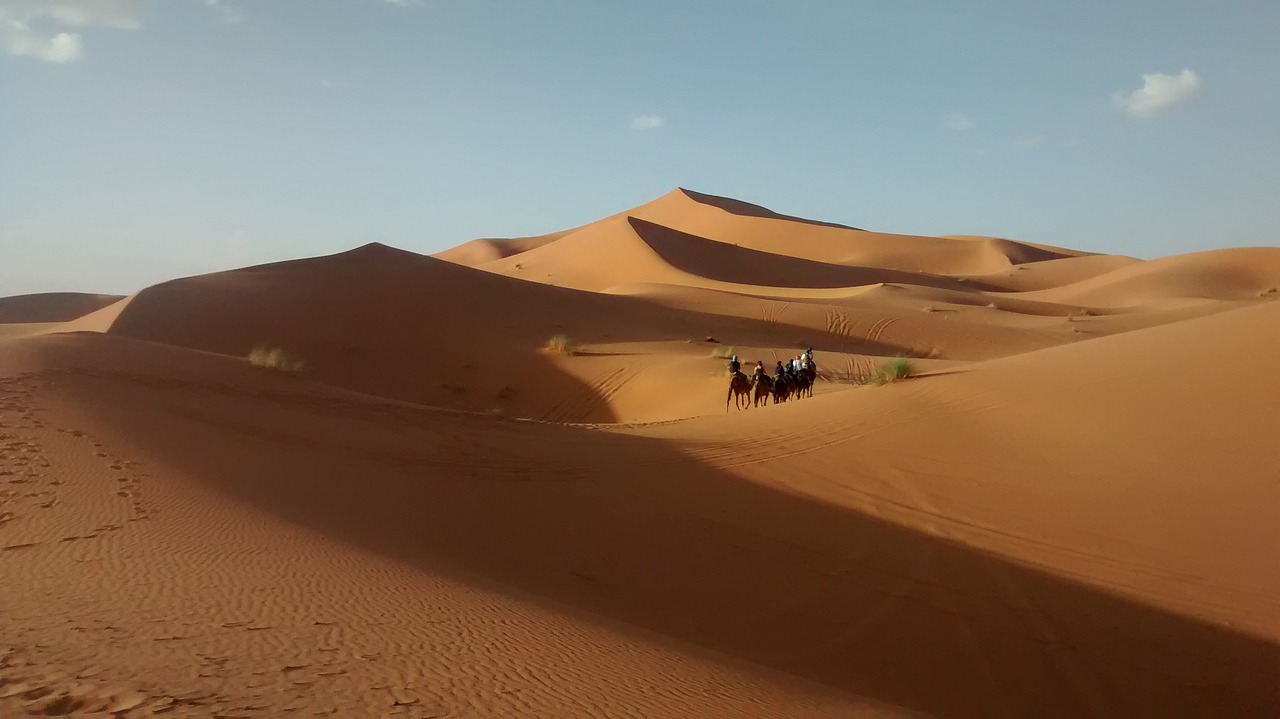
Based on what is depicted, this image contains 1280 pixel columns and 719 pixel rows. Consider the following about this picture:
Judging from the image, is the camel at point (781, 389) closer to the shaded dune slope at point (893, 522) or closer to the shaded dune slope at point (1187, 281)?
the shaded dune slope at point (893, 522)

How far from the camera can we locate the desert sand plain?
16.9ft

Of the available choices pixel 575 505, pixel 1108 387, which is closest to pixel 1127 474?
pixel 1108 387

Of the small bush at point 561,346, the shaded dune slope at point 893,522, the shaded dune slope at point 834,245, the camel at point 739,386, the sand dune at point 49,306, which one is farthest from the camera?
the shaded dune slope at point 834,245

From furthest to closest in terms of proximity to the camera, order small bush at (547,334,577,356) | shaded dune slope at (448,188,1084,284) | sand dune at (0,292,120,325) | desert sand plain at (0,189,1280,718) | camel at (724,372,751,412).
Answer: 1. shaded dune slope at (448,188,1084,284)
2. sand dune at (0,292,120,325)
3. small bush at (547,334,577,356)
4. camel at (724,372,751,412)
5. desert sand plain at (0,189,1280,718)

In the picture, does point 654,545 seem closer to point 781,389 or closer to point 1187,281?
point 781,389

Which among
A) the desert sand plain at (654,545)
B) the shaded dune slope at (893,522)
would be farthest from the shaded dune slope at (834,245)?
the shaded dune slope at (893,522)

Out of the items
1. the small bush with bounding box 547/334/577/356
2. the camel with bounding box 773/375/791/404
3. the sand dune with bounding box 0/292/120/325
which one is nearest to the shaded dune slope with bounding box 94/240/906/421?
the small bush with bounding box 547/334/577/356

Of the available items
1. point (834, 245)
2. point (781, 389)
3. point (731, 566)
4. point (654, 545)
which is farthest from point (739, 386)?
point (834, 245)

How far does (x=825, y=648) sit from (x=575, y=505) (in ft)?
12.0

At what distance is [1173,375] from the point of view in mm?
13438

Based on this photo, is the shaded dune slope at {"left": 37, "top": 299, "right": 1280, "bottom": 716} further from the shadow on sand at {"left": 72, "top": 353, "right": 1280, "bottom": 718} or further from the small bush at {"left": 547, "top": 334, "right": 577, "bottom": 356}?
the small bush at {"left": 547, "top": 334, "right": 577, "bottom": 356}

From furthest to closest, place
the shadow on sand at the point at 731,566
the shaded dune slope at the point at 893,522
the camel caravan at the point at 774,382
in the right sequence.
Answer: the camel caravan at the point at 774,382 < the shaded dune slope at the point at 893,522 < the shadow on sand at the point at 731,566

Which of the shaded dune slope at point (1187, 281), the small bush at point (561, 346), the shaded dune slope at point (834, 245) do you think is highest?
the shaded dune slope at point (834, 245)

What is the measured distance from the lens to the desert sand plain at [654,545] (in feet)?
16.9
